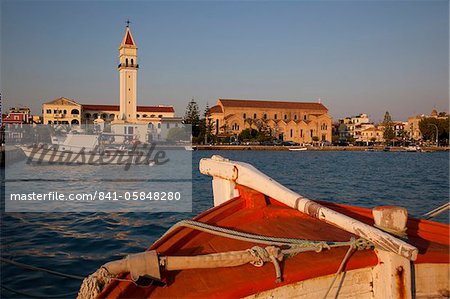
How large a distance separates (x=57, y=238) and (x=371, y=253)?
7.30 m

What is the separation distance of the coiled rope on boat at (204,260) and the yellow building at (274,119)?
268ft

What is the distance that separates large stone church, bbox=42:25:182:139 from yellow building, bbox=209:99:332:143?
998cm

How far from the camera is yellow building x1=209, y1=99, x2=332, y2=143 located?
86500 millimetres

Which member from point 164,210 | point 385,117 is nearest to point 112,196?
point 164,210

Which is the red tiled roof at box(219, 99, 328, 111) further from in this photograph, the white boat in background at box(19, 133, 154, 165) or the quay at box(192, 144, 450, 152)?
the white boat in background at box(19, 133, 154, 165)

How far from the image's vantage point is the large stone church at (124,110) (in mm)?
72562

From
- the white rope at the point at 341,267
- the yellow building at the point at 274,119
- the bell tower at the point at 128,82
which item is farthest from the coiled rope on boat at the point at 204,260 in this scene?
the yellow building at the point at 274,119

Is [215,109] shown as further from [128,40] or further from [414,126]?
[414,126]

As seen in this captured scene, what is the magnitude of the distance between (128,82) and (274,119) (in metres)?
35.0

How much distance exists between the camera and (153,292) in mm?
2234

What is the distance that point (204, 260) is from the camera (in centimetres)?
235

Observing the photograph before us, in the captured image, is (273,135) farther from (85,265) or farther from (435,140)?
(85,265)
